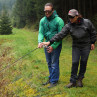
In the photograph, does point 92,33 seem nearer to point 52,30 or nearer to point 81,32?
point 81,32

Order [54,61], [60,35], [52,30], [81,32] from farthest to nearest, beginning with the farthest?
[54,61] < [52,30] < [60,35] < [81,32]

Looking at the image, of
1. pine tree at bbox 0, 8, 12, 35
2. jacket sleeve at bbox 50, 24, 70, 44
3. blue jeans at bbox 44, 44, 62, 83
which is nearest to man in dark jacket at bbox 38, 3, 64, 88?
blue jeans at bbox 44, 44, 62, 83

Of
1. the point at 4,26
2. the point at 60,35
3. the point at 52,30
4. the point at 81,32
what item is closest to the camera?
the point at 81,32

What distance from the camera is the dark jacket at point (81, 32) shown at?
3402 millimetres

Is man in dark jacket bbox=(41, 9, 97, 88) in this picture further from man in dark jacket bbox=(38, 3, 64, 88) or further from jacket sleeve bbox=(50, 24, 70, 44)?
man in dark jacket bbox=(38, 3, 64, 88)

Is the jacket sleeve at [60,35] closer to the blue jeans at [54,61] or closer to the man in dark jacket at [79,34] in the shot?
the man in dark jacket at [79,34]

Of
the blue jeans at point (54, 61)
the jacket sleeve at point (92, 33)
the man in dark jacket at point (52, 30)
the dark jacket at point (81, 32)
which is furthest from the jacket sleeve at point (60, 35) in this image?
the jacket sleeve at point (92, 33)

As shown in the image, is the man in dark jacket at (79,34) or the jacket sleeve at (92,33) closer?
the man in dark jacket at (79,34)

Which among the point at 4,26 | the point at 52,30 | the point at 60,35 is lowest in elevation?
the point at 4,26

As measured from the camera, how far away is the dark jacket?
11.2 ft

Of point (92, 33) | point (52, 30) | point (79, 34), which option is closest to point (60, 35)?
point (52, 30)

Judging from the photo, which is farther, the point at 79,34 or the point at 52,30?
the point at 52,30

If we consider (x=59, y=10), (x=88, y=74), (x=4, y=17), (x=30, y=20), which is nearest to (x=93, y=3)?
(x=59, y=10)

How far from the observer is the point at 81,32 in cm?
342
